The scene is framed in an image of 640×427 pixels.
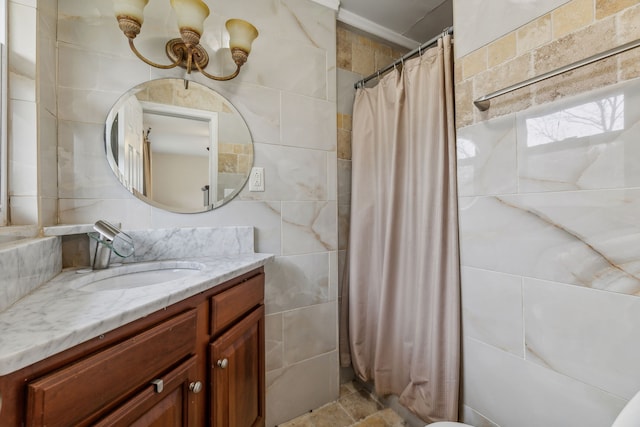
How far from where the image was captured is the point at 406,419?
1474 millimetres

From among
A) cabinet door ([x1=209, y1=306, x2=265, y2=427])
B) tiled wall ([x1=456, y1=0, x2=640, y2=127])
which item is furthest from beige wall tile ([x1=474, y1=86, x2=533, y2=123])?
cabinet door ([x1=209, y1=306, x2=265, y2=427])

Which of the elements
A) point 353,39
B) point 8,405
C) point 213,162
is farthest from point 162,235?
point 353,39

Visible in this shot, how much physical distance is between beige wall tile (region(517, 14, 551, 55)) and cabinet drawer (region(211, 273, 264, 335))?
4.29ft

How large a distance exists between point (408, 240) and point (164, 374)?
1.13 metres

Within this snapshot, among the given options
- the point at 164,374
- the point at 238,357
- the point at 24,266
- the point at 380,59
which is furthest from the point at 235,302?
the point at 380,59

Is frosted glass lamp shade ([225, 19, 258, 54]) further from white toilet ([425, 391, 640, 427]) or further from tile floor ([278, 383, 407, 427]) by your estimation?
tile floor ([278, 383, 407, 427])

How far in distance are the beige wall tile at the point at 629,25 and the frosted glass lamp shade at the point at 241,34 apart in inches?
50.0

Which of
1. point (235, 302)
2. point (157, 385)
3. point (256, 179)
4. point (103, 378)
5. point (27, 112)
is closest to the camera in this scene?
point (103, 378)

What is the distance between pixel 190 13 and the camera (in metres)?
1.13

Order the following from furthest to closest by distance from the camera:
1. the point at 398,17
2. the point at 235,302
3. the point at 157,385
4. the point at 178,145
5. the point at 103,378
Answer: the point at 398,17, the point at 178,145, the point at 235,302, the point at 157,385, the point at 103,378

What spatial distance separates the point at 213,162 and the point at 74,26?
727 mm

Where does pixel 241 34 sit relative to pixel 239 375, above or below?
above

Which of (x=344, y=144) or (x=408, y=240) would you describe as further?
(x=344, y=144)

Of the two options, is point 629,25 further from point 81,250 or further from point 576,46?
point 81,250
